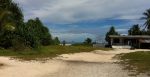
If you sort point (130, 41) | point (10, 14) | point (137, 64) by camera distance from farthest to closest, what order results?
1. point (130, 41)
2. point (10, 14)
3. point (137, 64)

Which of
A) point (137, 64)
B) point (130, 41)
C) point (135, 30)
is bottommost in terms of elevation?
point (137, 64)

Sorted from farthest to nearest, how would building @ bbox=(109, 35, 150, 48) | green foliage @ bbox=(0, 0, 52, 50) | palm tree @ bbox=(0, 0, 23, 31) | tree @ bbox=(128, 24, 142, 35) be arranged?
tree @ bbox=(128, 24, 142, 35) → building @ bbox=(109, 35, 150, 48) → green foliage @ bbox=(0, 0, 52, 50) → palm tree @ bbox=(0, 0, 23, 31)

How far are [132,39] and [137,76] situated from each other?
233 ft

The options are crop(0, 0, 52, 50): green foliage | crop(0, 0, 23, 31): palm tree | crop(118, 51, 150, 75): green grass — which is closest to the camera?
crop(118, 51, 150, 75): green grass

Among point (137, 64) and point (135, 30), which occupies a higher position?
point (135, 30)

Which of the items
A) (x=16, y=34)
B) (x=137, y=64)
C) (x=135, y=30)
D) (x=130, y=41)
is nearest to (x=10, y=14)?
(x=16, y=34)

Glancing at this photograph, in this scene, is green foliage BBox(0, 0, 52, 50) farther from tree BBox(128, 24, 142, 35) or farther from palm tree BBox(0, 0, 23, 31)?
tree BBox(128, 24, 142, 35)

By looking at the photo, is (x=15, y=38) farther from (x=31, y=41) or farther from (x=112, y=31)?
(x=112, y=31)

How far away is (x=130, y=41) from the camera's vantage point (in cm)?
9119

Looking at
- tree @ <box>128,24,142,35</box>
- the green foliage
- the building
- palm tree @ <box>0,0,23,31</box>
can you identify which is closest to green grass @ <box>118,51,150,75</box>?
palm tree @ <box>0,0,23,31</box>

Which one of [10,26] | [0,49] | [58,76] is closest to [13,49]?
[0,49]

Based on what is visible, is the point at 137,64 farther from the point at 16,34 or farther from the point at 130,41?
the point at 130,41

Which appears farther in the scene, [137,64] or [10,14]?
[10,14]

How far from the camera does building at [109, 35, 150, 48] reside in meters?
85.7
